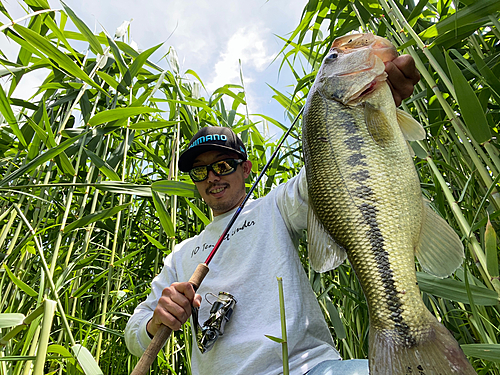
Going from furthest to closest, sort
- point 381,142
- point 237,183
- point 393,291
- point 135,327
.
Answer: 1. point 237,183
2. point 135,327
3. point 381,142
4. point 393,291

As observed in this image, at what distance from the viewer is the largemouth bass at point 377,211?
832mm

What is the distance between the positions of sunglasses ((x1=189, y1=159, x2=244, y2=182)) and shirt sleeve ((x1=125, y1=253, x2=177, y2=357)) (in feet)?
1.54

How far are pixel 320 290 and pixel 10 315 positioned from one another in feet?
4.24

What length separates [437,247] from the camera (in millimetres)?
937

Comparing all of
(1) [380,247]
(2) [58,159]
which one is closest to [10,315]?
(1) [380,247]

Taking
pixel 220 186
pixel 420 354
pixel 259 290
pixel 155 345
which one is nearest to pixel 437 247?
pixel 420 354

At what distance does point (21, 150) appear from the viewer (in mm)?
2244

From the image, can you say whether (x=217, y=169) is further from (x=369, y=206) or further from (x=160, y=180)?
(x=369, y=206)

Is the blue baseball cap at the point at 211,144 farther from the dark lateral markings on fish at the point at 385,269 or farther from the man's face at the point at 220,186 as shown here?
the dark lateral markings on fish at the point at 385,269

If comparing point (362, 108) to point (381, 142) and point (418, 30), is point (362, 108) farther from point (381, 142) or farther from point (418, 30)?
point (418, 30)

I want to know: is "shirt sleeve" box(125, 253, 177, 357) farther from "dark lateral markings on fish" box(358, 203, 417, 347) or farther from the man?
"dark lateral markings on fish" box(358, 203, 417, 347)

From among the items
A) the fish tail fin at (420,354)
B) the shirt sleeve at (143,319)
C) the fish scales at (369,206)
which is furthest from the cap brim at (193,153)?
the fish tail fin at (420,354)

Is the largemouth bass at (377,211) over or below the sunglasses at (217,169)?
below

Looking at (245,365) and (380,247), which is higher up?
(380,247)
